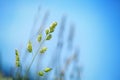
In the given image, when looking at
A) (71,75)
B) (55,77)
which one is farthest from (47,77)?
(71,75)

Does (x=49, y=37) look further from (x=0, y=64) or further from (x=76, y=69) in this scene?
(x=76, y=69)

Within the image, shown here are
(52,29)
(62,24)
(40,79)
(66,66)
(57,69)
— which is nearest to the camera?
(52,29)

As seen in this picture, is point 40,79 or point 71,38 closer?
point 40,79

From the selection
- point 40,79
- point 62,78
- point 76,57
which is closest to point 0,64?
point 40,79

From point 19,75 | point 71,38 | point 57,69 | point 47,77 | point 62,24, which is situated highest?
point 62,24

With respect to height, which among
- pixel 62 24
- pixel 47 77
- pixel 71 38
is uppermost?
pixel 62 24

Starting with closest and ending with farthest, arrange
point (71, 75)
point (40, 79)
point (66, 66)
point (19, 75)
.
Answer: point (19, 75), point (40, 79), point (66, 66), point (71, 75)

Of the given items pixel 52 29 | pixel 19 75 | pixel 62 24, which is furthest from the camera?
pixel 62 24

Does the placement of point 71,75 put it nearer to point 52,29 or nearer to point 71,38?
point 71,38

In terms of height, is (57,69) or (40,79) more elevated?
(57,69)
